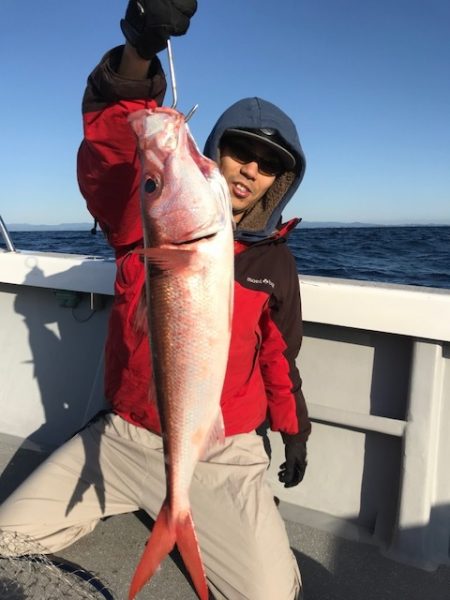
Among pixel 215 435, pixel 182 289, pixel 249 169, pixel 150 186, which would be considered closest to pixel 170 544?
pixel 215 435

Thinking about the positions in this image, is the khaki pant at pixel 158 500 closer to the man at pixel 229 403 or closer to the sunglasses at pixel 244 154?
the man at pixel 229 403

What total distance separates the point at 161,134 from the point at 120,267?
110 centimetres

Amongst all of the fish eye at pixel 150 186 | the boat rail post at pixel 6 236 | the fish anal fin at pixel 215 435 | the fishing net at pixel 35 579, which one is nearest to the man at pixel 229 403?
the fishing net at pixel 35 579

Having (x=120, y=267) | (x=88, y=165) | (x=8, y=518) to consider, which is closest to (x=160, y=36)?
(x=88, y=165)

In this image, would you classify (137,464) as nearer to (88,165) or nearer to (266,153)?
(88,165)

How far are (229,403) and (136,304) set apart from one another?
76 centimetres

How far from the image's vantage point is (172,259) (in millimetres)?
1871

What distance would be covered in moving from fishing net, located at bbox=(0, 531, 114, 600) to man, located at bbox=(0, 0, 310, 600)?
14cm

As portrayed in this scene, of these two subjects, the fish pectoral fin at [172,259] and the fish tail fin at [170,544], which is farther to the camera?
the fish tail fin at [170,544]

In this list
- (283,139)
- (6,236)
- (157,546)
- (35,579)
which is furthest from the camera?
(6,236)

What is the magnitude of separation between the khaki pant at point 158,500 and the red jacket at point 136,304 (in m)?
0.18

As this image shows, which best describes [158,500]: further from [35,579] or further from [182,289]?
[182,289]

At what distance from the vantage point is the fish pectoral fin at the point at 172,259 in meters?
1.85

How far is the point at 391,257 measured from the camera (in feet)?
64.8
